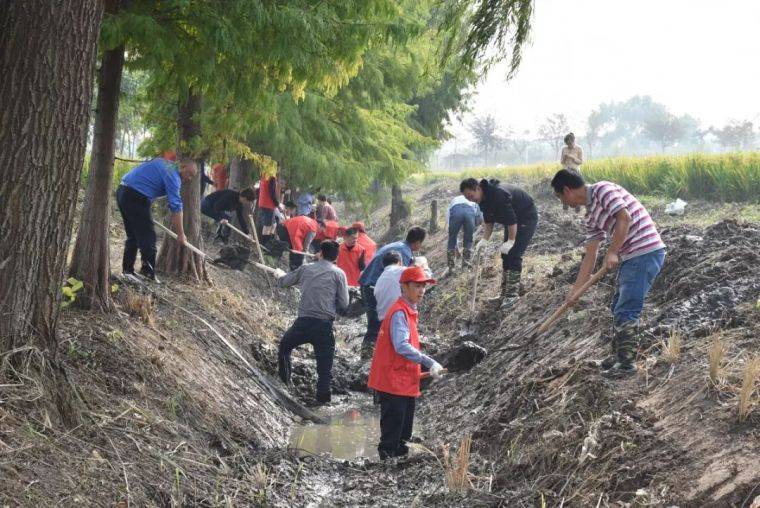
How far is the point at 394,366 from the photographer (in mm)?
6484

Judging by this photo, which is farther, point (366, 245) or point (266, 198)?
point (266, 198)

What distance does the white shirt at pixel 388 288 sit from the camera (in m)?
8.77

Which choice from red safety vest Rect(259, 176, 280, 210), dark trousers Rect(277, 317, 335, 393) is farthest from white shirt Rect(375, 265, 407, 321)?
red safety vest Rect(259, 176, 280, 210)

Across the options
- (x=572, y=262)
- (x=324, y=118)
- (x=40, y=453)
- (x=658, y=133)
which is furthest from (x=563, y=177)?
(x=658, y=133)

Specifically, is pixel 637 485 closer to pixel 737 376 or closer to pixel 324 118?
pixel 737 376

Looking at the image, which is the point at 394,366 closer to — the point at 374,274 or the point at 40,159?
the point at 40,159

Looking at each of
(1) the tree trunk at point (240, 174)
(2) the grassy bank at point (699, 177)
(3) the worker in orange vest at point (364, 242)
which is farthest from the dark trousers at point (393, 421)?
(2) the grassy bank at point (699, 177)

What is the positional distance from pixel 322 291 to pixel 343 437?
162 cm

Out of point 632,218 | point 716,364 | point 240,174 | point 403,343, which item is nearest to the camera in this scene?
point 716,364

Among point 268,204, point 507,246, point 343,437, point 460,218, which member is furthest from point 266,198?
point 343,437

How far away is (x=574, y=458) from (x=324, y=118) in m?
8.99

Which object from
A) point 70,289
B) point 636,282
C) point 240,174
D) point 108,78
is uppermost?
point 108,78

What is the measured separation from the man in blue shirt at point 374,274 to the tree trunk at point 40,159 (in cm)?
568

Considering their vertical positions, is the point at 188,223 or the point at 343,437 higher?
the point at 188,223
